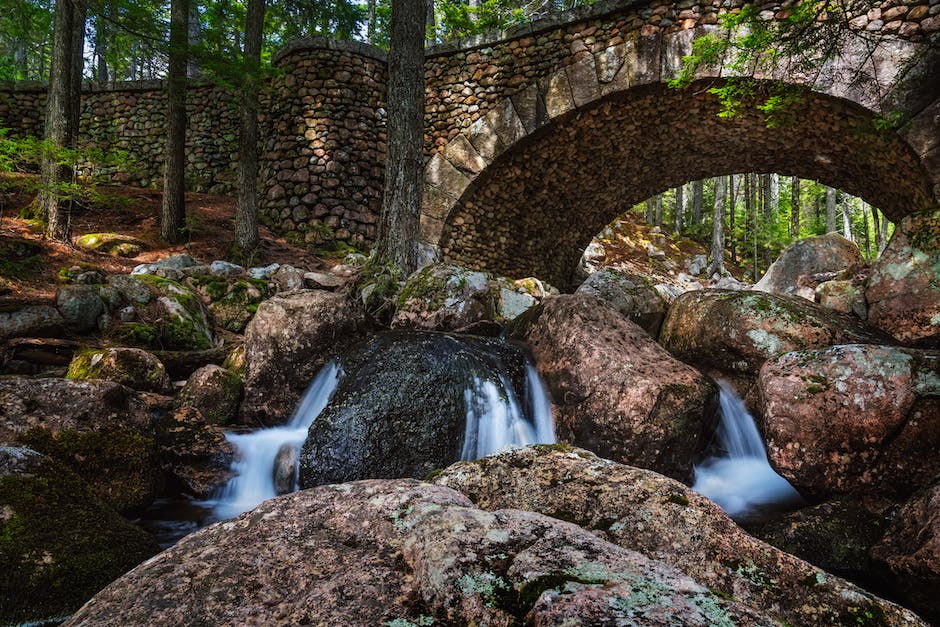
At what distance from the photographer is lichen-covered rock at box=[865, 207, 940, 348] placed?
4340 mm

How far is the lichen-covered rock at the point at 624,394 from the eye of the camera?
3486 millimetres

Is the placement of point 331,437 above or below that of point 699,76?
below

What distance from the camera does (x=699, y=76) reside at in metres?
6.89

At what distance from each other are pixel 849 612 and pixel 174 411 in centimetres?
404

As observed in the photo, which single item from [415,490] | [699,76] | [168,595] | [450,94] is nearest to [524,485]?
[415,490]

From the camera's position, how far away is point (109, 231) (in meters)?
7.56

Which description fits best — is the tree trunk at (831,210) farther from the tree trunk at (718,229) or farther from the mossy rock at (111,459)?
the mossy rock at (111,459)

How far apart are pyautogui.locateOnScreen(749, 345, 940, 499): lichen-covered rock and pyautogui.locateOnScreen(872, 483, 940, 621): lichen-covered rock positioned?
553 millimetres

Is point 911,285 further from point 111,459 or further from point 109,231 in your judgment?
point 109,231

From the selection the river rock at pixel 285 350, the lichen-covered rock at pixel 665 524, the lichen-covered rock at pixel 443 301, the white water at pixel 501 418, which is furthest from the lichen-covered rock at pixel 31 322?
the lichen-covered rock at pixel 665 524

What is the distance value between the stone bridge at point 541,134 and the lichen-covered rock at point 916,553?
20.6 feet

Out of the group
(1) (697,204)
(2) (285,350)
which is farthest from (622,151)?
(1) (697,204)

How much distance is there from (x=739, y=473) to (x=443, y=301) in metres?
2.98

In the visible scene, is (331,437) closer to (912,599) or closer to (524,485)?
(524,485)
